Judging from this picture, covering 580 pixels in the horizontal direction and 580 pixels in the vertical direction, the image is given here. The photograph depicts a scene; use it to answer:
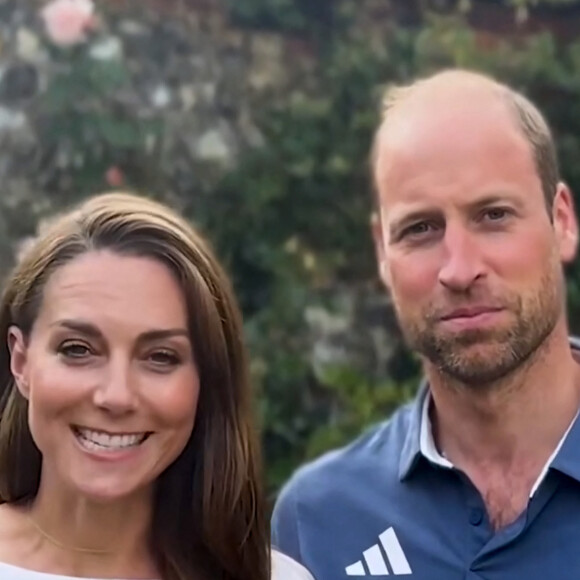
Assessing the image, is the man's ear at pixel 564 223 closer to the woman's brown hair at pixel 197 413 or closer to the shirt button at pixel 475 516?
the shirt button at pixel 475 516

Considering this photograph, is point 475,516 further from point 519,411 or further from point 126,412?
point 126,412

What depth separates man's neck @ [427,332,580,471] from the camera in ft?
9.95

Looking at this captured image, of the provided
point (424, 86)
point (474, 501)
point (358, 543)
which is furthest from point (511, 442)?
point (424, 86)

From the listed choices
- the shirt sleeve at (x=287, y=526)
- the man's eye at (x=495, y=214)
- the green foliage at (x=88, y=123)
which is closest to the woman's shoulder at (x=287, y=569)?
the shirt sleeve at (x=287, y=526)

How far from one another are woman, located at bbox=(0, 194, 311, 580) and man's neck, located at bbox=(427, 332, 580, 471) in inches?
15.5

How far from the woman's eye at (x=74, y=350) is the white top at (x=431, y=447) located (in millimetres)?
712

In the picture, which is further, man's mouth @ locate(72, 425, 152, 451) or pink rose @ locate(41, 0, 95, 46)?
pink rose @ locate(41, 0, 95, 46)

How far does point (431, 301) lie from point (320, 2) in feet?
6.02

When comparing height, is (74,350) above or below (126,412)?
above

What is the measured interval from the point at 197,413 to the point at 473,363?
1.69 ft

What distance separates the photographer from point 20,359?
290 cm

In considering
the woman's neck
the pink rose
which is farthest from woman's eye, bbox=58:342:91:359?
the pink rose

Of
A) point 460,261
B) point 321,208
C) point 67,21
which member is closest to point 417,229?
point 460,261

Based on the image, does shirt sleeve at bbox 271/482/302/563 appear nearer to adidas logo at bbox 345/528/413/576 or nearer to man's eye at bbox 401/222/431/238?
adidas logo at bbox 345/528/413/576
